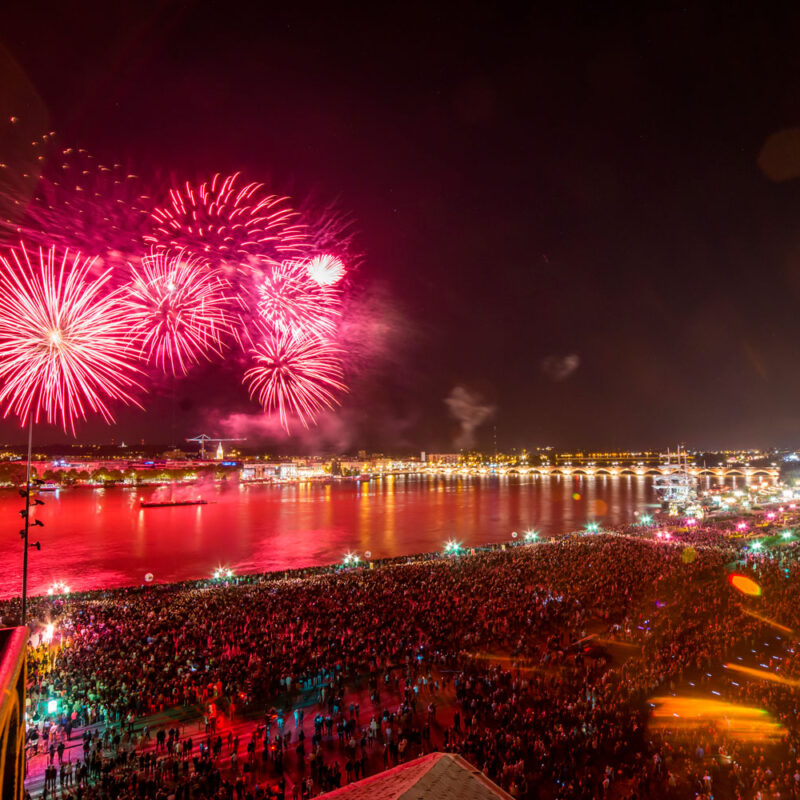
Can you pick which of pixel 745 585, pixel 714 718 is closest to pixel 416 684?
pixel 714 718

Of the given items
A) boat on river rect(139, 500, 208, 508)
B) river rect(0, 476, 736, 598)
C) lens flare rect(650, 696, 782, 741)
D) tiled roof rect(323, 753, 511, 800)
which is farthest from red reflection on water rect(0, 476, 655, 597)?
tiled roof rect(323, 753, 511, 800)

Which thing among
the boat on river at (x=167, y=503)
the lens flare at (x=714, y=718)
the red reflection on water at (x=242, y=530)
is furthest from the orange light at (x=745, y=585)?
the boat on river at (x=167, y=503)

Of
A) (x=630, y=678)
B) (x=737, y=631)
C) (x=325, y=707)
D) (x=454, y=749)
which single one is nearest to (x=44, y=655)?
(x=325, y=707)

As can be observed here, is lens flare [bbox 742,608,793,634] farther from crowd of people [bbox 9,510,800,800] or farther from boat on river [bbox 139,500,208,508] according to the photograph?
boat on river [bbox 139,500,208,508]

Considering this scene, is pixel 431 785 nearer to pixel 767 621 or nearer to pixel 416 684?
pixel 416 684

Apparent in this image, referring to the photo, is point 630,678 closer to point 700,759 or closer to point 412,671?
point 700,759
